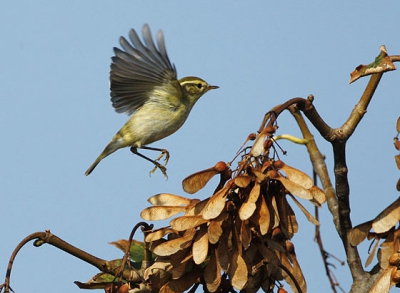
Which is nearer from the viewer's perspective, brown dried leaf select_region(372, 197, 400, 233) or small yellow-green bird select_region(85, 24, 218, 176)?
brown dried leaf select_region(372, 197, 400, 233)

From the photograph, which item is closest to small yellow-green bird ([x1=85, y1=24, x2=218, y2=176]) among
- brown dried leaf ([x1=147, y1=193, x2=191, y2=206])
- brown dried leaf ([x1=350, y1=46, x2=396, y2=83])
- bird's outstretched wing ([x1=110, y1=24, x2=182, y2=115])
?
bird's outstretched wing ([x1=110, y1=24, x2=182, y2=115])

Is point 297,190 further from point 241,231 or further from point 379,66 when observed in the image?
point 379,66

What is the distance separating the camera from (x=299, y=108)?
2.58m

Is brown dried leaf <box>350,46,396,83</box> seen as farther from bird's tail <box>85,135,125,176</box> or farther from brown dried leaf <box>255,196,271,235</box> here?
bird's tail <box>85,135,125,176</box>

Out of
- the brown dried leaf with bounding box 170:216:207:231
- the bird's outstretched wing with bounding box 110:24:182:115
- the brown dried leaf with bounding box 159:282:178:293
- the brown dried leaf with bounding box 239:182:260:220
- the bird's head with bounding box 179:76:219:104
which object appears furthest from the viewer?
the bird's head with bounding box 179:76:219:104

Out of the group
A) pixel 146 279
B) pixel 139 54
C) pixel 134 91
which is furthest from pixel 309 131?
pixel 134 91

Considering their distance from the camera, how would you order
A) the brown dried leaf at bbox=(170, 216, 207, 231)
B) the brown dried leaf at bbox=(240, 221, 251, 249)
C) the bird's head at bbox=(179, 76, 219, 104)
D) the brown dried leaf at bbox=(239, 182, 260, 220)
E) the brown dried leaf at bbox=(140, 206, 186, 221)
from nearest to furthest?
the brown dried leaf at bbox=(239, 182, 260, 220) → the brown dried leaf at bbox=(240, 221, 251, 249) → the brown dried leaf at bbox=(170, 216, 207, 231) → the brown dried leaf at bbox=(140, 206, 186, 221) → the bird's head at bbox=(179, 76, 219, 104)

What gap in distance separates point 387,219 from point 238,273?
0.61 meters

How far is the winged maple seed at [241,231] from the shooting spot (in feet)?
8.46

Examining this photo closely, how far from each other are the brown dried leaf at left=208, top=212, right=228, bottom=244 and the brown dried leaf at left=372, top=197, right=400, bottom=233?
1.92ft

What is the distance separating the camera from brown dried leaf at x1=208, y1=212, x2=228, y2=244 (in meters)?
2.64

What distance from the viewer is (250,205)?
8.25ft

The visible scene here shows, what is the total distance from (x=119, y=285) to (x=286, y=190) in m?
0.82

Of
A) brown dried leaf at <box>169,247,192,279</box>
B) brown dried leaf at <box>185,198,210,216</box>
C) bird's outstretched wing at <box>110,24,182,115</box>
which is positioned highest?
bird's outstretched wing at <box>110,24,182,115</box>
